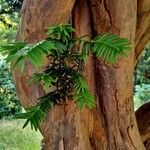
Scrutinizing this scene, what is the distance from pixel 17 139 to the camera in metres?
5.86

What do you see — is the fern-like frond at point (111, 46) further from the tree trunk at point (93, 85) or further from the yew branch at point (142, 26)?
the yew branch at point (142, 26)

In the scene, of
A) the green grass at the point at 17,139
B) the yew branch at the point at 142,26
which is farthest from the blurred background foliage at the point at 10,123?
the yew branch at the point at 142,26

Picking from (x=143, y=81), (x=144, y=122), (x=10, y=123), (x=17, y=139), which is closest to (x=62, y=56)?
(x=144, y=122)

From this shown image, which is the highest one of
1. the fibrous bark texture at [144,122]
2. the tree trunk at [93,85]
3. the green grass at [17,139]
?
the tree trunk at [93,85]

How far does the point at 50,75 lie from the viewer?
2.06ft

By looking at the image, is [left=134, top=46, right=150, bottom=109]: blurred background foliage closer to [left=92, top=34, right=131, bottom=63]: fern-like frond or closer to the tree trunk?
the tree trunk

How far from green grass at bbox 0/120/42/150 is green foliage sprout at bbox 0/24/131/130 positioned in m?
4.47

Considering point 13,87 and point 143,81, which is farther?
point 143,81

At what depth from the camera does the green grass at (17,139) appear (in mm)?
5328

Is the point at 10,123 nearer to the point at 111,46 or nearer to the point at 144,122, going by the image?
the point at 144,122

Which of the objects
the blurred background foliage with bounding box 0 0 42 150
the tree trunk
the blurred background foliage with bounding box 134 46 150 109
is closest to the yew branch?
the tree trunk

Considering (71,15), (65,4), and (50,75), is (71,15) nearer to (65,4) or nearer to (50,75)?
(65,4)

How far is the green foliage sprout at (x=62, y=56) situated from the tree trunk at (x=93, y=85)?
68 cm

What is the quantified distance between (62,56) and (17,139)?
5411mm
